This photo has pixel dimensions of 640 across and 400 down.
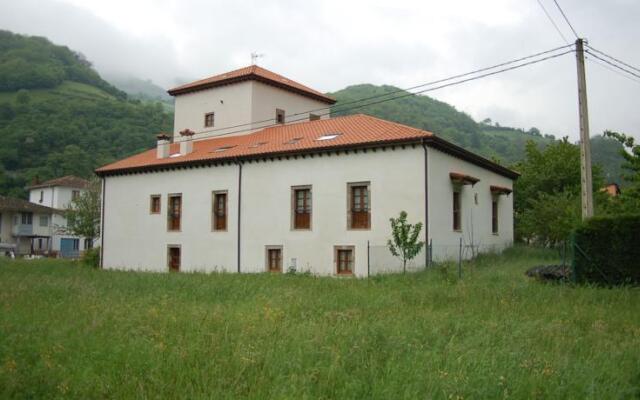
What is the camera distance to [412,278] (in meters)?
17.4

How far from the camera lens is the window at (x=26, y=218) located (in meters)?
58.1

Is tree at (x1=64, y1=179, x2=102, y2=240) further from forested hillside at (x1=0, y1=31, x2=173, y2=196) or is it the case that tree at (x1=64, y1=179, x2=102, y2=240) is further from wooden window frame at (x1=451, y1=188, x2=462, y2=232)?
wooden window frame at (x1=451, y1=188, x2=462, y2=232)

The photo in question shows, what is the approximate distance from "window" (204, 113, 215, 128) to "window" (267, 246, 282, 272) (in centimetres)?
1077

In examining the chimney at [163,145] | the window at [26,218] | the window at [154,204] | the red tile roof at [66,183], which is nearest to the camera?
the window at [154,204]

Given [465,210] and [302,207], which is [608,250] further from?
[302,207]

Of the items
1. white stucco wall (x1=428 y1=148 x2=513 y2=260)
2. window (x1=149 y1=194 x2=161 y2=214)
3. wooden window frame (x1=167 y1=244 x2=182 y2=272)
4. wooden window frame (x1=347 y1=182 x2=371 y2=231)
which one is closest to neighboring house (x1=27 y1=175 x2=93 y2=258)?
window (x1=149 y1=194 x2=161 y2=214)

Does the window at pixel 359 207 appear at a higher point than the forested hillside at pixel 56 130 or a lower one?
lower

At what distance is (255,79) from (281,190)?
29.4 feet

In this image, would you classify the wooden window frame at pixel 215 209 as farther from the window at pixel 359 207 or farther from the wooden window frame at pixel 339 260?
the window at pixel 359 207

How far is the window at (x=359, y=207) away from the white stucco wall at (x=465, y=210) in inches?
95.9

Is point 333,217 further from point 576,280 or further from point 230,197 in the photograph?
point 576,280

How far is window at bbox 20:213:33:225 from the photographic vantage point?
5809 cm

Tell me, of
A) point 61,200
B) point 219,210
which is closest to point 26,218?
point 61,200

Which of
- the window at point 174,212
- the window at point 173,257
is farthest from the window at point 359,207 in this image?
the window at point 173,257
